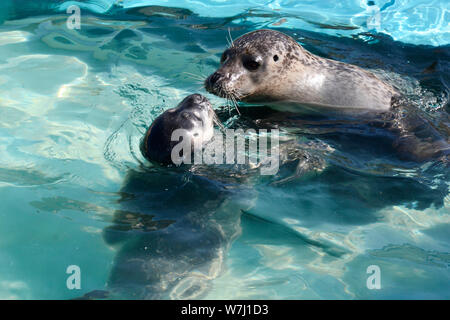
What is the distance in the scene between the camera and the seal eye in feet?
14.6

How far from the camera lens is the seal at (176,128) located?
3.62 m

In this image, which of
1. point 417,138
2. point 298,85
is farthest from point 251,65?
point 417,138

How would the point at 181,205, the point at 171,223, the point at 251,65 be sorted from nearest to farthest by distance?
the point at 171,223
the point at 181,205
the point at 251,65

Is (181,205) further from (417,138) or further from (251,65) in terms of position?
(417,138)

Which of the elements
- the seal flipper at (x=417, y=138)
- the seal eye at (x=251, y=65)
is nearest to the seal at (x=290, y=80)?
the seal eye at (x=251, y=65)

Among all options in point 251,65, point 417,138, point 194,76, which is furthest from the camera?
point 194,76

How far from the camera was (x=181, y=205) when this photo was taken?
351cm

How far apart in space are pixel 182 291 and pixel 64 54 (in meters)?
3.95

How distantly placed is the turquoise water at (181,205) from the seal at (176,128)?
16cm

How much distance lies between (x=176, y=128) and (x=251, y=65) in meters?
1.15

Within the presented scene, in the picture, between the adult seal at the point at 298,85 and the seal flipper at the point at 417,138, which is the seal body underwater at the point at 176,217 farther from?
the seal flipper at the point at 417,138

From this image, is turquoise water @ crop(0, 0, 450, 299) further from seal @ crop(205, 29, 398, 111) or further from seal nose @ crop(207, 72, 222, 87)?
seal nose @ crop(207, 72, 222, 87)

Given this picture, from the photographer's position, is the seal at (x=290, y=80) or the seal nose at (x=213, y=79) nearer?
the seal nose at (x=213, y=79)

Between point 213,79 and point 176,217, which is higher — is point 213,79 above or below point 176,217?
above
